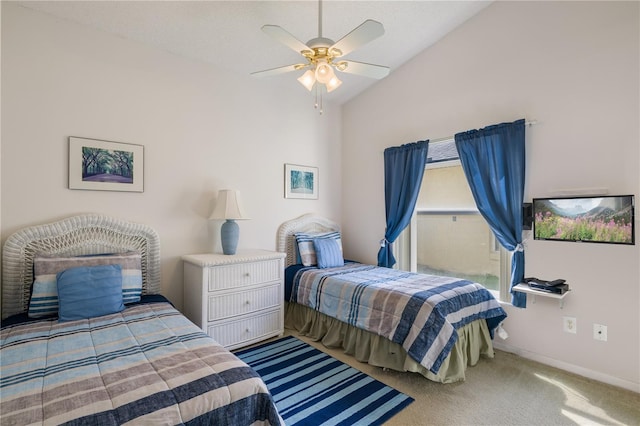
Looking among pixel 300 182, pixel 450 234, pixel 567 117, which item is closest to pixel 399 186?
pixel 450 234

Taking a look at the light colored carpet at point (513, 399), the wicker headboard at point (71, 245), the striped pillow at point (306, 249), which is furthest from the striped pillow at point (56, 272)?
the light colored carpet at point (513, 399)

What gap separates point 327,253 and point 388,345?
52.6 inches

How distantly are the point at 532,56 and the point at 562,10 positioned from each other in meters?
0.36

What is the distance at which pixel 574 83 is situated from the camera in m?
2.39

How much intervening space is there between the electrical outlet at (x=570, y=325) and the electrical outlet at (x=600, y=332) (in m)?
0.11

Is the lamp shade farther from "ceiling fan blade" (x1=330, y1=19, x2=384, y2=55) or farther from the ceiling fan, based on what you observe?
"ceiling fan blade" (x1=330, y1=19, x2=384, y2=55)

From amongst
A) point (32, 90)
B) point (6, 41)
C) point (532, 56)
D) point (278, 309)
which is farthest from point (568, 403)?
point (6, 41)

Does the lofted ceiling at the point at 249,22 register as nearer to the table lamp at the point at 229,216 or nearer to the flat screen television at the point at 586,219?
the table lamp at the point at 229,216

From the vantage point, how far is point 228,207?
2883mm

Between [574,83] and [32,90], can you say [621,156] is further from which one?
[32,90]

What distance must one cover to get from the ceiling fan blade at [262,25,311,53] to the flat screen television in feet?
7.41

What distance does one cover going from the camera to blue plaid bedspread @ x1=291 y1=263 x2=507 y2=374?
2.15 m

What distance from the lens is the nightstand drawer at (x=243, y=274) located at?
2.58 metres

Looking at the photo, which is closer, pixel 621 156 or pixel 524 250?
pixel 621 156
